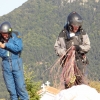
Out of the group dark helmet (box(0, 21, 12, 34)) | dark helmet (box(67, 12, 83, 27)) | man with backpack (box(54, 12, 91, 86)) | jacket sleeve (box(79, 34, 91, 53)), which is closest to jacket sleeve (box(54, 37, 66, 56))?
man with backpack (box(54, 12, 91, 86))

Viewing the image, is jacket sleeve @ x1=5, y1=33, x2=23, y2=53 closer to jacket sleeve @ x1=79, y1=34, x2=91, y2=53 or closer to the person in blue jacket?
the person in blue jacket

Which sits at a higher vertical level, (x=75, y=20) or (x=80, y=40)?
(x=75, y=20)

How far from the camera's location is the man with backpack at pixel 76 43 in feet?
22.5

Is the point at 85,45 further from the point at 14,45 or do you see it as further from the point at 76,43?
the point at 14,45

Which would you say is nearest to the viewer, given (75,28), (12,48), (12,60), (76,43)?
(75,28)

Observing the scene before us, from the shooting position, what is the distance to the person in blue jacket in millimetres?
7246

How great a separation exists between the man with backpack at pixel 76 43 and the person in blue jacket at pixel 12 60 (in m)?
0.74

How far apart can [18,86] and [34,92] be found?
13.0 feet

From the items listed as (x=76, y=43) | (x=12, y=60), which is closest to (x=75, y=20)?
(x=76, y=43)

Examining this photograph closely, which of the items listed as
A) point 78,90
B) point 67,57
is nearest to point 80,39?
point 67,57

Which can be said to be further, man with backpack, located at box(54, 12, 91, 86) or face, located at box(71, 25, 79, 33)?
man with backpack, located at box(54, 12, 91, 86)

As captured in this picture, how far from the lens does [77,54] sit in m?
6.95

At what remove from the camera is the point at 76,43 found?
277 inches

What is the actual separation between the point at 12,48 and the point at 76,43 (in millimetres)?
1099
